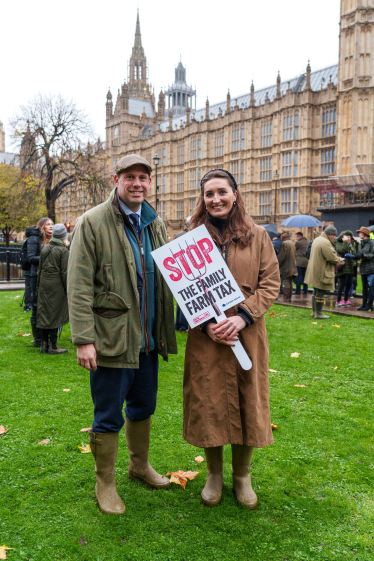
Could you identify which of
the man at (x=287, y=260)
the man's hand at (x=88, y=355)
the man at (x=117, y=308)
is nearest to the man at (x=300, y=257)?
the man at (x=287, y=260)

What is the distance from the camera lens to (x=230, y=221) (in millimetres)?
2850

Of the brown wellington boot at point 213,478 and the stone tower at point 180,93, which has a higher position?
the stone tower at point 180,93

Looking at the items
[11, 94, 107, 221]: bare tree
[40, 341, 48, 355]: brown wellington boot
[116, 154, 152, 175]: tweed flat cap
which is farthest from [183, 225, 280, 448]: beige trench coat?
[11, 94, 107, 221]: bare tree

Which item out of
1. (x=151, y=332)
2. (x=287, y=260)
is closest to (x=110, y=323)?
(x=151, y=332)

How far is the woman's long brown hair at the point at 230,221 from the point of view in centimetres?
278

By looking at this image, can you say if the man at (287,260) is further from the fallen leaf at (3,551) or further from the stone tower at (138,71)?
the stone tower at (138,71)

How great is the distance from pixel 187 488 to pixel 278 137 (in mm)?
41078

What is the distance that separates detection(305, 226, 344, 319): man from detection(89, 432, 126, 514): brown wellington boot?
23.5ft

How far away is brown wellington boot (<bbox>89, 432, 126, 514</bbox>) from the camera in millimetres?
2723

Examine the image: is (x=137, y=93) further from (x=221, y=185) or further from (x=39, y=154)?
(x=221, y=185)

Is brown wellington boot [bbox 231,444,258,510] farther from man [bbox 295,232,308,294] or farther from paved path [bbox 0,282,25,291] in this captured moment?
paved path [bbox 0,282,25,291]

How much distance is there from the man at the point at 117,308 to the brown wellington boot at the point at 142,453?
0.13 metres

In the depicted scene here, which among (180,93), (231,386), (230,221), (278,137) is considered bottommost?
(231,386)

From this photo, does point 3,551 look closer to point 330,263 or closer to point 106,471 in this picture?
point 106,471
